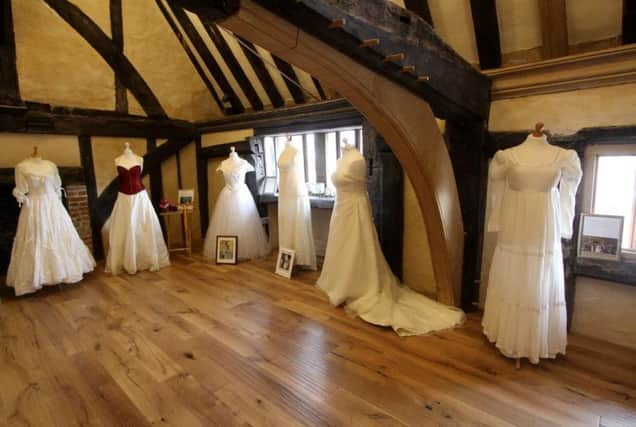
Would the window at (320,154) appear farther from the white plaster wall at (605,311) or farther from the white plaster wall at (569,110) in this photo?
the white plaster wall at (605,311)

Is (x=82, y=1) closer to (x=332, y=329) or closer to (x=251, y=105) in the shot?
(x=251, y=105)

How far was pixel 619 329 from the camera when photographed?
2156 millimetres

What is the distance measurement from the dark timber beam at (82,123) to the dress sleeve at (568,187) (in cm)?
471

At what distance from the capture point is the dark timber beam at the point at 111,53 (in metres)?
3.77

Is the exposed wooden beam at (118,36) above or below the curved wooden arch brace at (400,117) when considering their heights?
above

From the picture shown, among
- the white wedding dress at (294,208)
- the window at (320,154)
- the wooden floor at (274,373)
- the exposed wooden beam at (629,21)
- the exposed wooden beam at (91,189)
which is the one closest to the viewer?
the wooden floor at (274,373)

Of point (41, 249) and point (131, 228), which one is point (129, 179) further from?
point (41, 249)

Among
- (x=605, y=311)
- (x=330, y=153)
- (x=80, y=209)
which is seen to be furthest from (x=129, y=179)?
(x=605, y=311)

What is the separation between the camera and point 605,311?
2.20 meters

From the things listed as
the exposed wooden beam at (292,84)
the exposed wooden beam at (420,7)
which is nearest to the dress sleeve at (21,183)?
the exposed wooden beam at (292,84)

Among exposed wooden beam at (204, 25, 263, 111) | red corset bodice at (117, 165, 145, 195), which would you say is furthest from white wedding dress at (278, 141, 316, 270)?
red corset bodice at (117, 165, 145, 195)

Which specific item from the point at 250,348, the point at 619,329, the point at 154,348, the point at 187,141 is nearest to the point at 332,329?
the point at 250,348

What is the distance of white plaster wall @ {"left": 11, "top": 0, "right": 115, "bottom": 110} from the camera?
140 inches

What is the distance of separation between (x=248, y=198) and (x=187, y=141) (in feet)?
5.34
